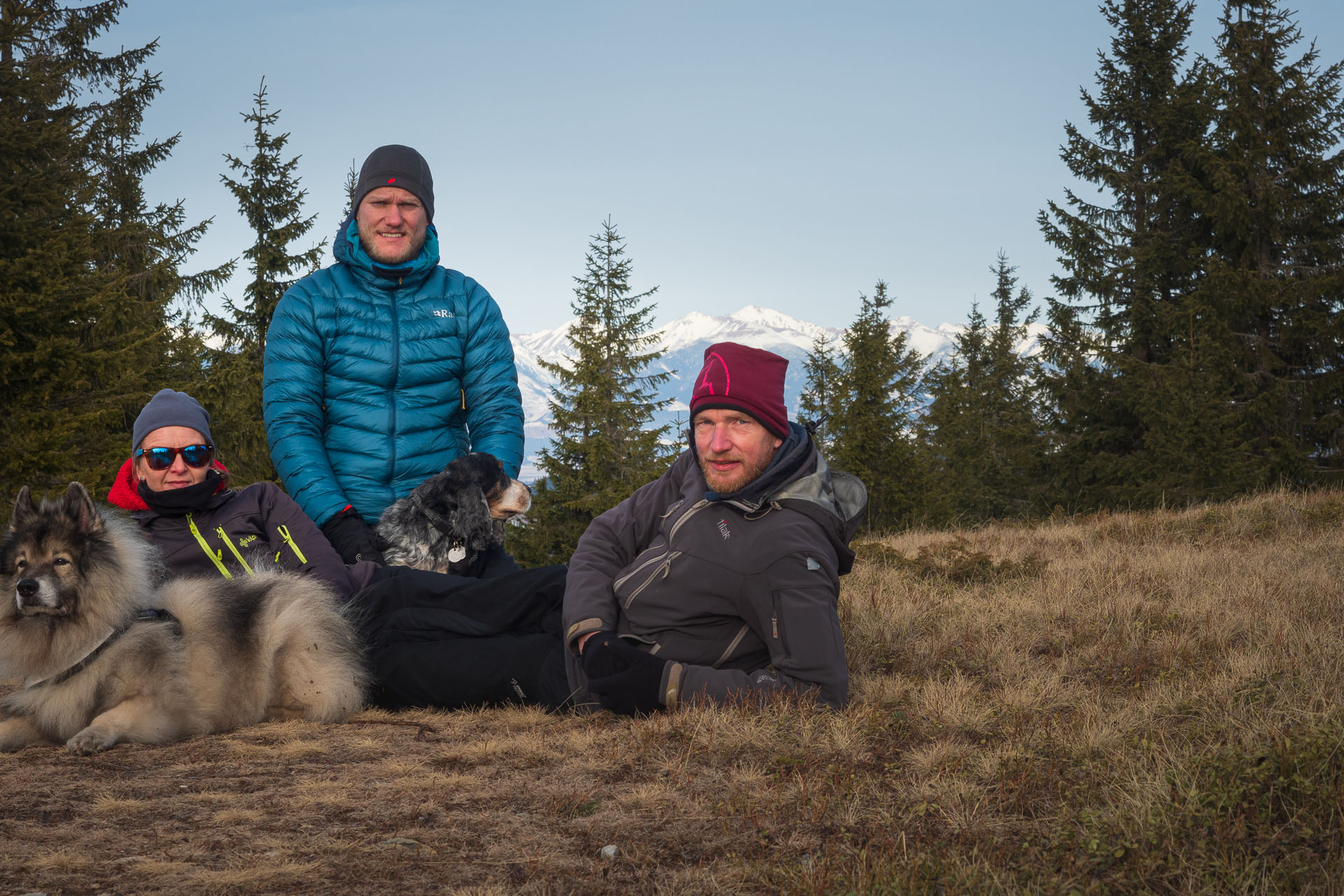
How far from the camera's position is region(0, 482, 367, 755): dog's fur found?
178 inches

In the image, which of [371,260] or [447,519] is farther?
[371,260]

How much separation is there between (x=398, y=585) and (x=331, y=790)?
1.90 meters

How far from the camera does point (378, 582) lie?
18.4ft

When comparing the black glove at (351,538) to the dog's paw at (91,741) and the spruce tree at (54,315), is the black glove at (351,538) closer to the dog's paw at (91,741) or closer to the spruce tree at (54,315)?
the dog's paw at (91,741)

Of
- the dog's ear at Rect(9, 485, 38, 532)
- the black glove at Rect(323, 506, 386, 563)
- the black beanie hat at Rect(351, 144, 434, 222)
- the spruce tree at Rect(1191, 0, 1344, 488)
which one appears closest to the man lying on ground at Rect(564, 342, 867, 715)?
the black glove at Rect(323, 506, 386, 563)

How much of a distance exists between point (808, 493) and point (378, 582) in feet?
9.01

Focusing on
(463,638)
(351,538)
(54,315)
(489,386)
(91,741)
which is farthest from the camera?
(54,315)

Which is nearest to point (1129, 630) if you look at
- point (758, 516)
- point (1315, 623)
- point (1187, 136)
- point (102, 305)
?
point (1315, 623)

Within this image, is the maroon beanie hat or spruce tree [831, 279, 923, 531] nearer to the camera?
the maroon beanie hat

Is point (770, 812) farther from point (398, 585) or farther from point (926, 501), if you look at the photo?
point (926, 501)

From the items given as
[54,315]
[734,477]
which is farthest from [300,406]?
[54,315]

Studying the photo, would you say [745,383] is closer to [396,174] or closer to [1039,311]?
[396,174]

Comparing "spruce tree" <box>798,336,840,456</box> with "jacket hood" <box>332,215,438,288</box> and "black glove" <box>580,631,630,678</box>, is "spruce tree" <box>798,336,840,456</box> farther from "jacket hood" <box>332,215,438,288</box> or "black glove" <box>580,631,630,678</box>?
"black glove" <box>580,631,630,678</box>

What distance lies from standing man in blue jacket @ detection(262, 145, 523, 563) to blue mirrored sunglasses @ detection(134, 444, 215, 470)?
70cm
